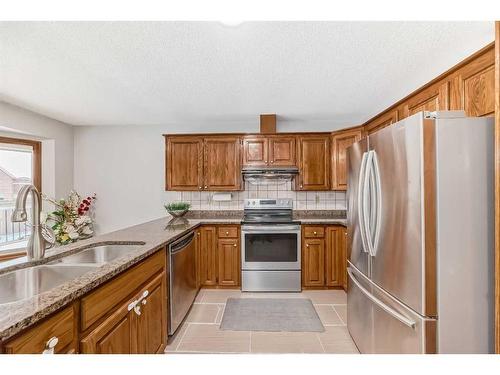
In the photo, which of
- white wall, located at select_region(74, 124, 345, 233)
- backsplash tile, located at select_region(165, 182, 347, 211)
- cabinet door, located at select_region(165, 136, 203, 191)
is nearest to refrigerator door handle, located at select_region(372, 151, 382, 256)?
backsplash tile, located at select_region(165, 182, 347, 211)

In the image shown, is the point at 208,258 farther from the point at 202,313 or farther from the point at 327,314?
the point at 327,314

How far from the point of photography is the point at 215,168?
142 inches

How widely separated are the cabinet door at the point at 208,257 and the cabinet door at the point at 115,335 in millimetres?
1856

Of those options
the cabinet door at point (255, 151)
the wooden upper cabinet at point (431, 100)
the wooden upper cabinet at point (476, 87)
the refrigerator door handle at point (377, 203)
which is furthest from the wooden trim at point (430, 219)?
the cabinet door at point (255, 151)

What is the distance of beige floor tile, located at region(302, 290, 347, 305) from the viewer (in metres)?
2.95

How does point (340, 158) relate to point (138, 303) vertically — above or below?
above

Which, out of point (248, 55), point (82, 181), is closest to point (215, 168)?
point (248, 55)

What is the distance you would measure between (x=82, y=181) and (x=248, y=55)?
3550 mm

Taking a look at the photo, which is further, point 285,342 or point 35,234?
point 285,342

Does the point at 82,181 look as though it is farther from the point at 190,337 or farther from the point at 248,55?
the point at 248,55

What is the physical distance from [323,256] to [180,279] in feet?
6.06

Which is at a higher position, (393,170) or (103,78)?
(103,78)

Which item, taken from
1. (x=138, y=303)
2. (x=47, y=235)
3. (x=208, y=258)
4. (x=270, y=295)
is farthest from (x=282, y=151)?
(x=47, y=235)

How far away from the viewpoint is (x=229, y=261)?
3.30m
